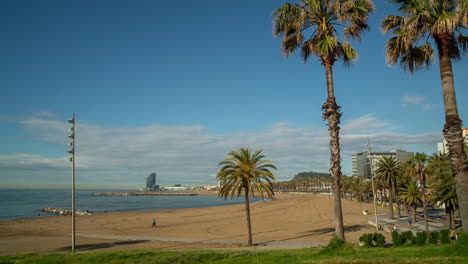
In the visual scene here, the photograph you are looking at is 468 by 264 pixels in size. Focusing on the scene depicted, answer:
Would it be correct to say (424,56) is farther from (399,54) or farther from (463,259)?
(463,259)

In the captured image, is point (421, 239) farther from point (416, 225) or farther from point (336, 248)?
point (416, 225)

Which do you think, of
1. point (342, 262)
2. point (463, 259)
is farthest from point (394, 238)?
point (342, 262)

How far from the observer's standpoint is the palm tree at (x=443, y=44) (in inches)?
495

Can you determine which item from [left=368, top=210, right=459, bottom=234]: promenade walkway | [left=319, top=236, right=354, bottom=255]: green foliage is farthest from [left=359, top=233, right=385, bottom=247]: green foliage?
[left=368, top=210, right=459, bottom=234]: promenade walkway

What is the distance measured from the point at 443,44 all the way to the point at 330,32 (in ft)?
19.4

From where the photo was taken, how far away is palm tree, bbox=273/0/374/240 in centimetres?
1705

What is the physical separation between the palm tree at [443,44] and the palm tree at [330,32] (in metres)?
2.48

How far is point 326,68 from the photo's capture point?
1805cm

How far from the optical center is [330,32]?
18.0 m

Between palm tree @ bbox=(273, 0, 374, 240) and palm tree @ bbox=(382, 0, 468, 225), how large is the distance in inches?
97.6

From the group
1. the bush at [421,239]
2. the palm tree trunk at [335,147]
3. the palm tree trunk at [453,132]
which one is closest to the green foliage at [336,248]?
the palm tree trunk at [335,147]

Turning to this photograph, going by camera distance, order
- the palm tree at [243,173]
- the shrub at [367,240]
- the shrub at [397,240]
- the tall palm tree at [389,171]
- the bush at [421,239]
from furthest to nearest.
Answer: the tall palm tree at [389,171] < the palm tree at [243,173] < the shrub at [367,240] < the shrub at [397,240] < the bush at [421,239]

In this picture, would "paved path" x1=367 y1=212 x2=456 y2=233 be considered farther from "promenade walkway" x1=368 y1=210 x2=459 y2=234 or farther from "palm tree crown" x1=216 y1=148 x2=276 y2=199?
"palm tree crown" x1=216 y1=148 x2=276 y2=199

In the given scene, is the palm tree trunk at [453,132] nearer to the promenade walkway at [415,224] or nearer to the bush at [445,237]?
the bush at [445,237]
